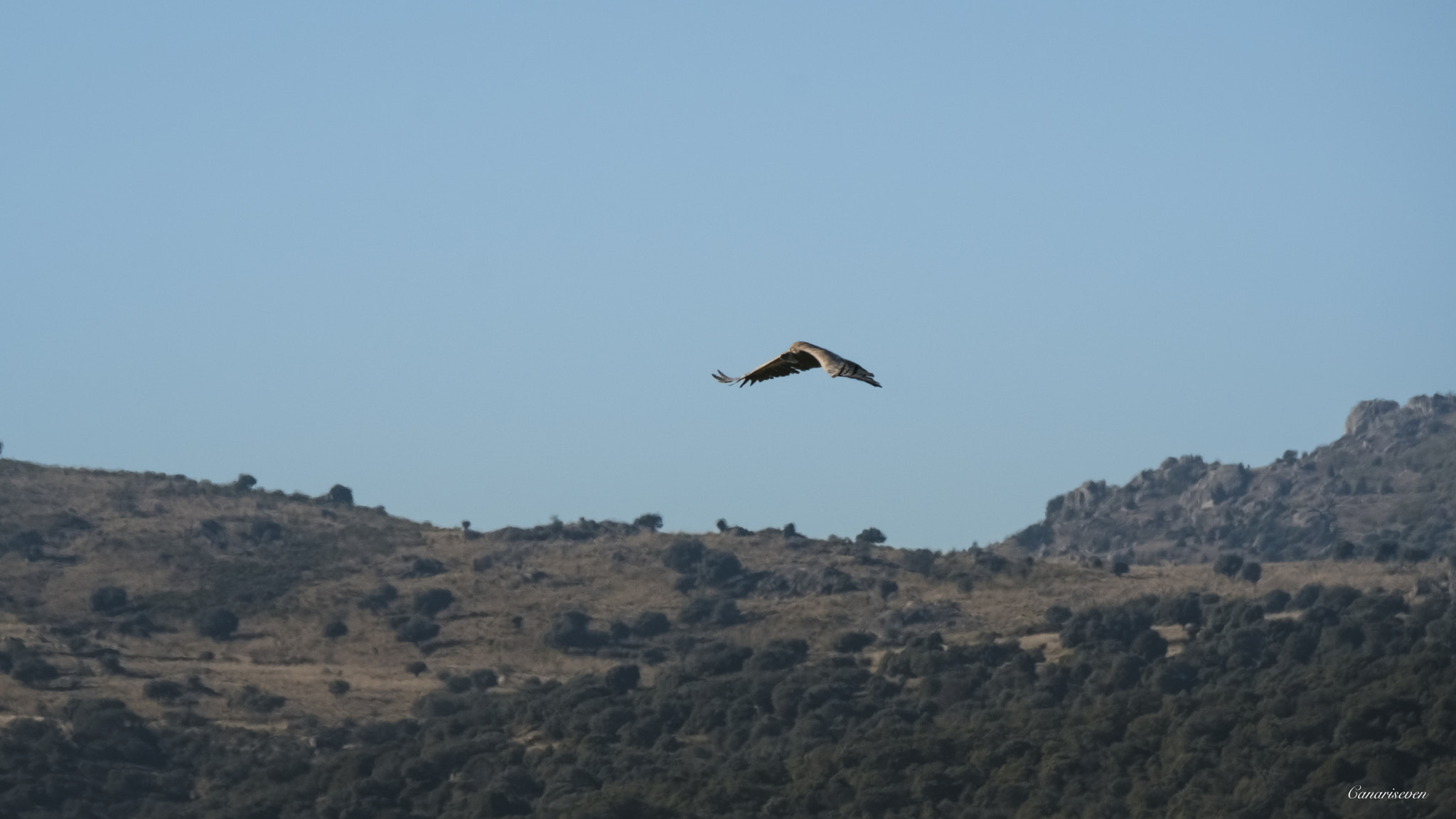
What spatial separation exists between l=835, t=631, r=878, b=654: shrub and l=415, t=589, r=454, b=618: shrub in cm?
2245

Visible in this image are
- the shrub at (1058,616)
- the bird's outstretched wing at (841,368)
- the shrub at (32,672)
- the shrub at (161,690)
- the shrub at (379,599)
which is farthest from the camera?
the shrub at (379,599)

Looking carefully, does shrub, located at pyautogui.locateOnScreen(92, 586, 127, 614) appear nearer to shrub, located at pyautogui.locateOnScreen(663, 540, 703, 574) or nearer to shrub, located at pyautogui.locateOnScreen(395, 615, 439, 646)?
shrub, located at pyautogui.locateOnScreen(395, 615, 439, 646)

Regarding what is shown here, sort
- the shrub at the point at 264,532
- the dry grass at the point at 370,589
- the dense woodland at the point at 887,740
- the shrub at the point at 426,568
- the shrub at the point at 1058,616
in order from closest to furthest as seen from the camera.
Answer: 1. the dense woodland at the point at 887,740
2. the dry grass at the point at 370,589
3. the shrub at the point at 1058,616
4. the shrub at the point at 426,568
5. the shrub at the point at 264,532

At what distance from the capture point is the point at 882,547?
130 m

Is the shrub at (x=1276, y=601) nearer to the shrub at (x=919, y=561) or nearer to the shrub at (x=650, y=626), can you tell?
the shrub at (x=919, y=561)

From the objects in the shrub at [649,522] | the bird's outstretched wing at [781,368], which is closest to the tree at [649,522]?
the shrub at [649,522]

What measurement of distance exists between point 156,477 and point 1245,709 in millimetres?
85162

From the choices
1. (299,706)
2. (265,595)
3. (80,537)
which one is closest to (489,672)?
(299,706)

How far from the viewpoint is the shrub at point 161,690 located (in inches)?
3698

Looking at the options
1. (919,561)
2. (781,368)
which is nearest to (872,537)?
(919,561)

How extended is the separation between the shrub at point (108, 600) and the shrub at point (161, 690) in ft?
49.5

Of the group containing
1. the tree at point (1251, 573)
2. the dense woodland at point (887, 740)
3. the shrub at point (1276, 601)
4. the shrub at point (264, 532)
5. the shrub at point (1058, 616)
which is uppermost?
the shrub at point (264, 532)

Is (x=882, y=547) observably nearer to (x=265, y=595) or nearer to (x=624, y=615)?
(x=624, y=615)

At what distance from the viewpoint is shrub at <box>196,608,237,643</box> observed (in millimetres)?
107625
